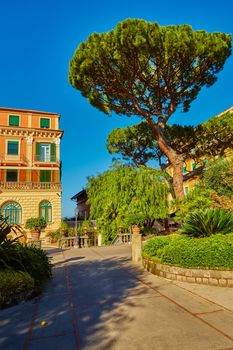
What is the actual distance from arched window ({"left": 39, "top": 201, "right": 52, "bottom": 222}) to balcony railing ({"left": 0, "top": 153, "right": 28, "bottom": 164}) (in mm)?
5663

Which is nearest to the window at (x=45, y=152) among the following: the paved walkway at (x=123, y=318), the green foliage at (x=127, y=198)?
the green foliage at (x=127, y=198)

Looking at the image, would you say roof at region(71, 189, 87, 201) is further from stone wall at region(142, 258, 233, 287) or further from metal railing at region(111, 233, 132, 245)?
stone wall at region(142, 258, 233, 287)

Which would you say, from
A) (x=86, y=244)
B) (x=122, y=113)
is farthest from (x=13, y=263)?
(x=122, y=113)

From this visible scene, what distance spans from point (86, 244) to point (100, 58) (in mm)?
13135

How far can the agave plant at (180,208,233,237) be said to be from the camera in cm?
870

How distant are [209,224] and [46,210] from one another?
2558cm

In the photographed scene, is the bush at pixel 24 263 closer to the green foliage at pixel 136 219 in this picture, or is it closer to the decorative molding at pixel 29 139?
the green foliage at pixel 136 219

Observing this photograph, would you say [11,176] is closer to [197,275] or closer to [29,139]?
[29,139]

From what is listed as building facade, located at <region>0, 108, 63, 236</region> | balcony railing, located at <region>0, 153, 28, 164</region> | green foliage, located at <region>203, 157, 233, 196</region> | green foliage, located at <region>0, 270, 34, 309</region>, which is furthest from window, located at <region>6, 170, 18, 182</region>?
green foliage, located at <region>0, 270, 34, 309</region>

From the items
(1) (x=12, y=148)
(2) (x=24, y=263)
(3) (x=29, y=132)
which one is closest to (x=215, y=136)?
(2) (x=24, y=263)

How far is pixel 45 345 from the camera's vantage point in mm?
3852

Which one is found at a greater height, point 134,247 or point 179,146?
point 179,146

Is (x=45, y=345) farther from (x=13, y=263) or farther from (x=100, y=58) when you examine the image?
(x=100, y=58)

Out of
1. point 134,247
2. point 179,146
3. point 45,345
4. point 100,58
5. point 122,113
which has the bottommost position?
point 45,345
